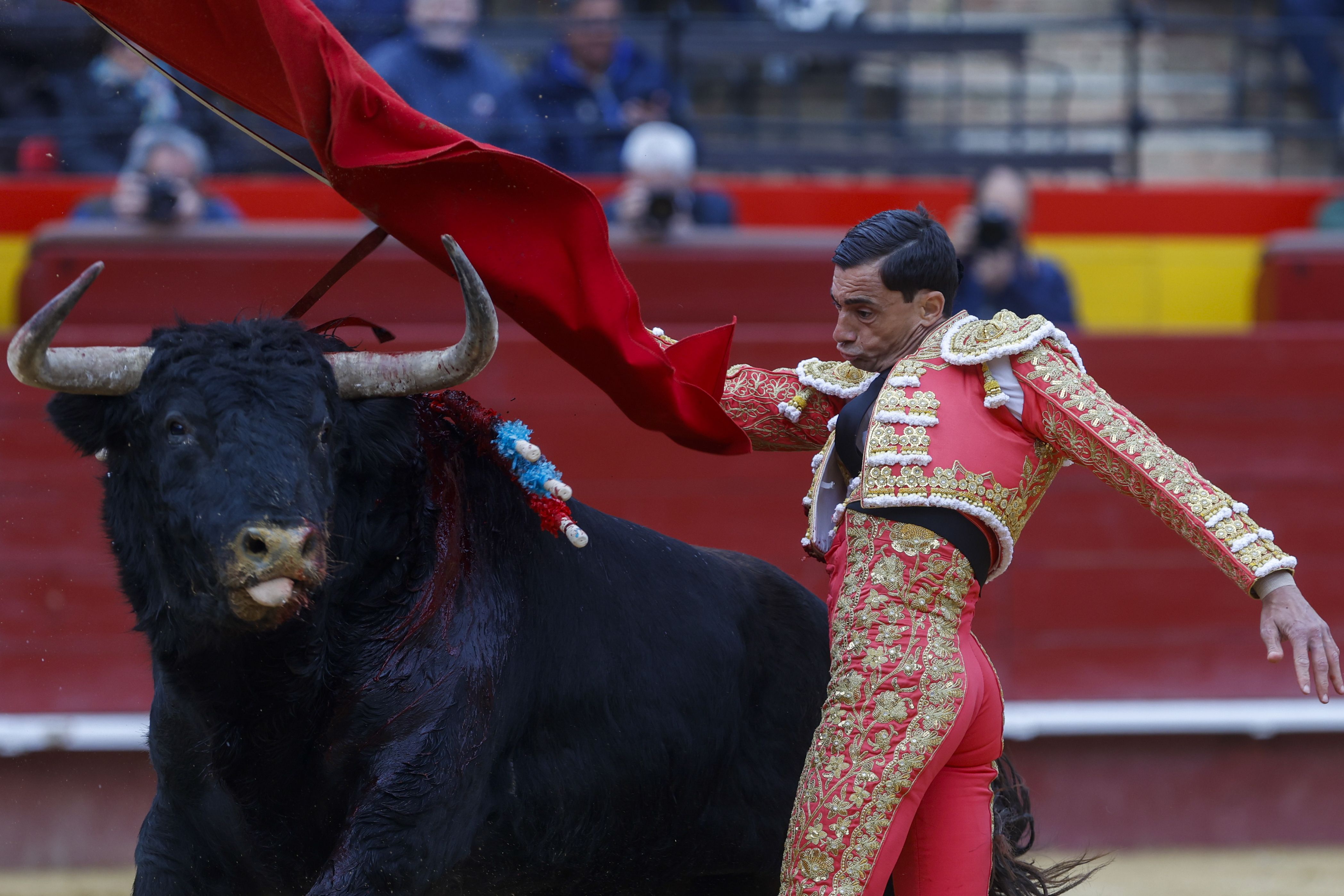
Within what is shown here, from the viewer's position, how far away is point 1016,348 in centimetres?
239

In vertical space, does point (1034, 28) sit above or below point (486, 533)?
above

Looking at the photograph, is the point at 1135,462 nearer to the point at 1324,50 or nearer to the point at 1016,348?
the point at 1016,348

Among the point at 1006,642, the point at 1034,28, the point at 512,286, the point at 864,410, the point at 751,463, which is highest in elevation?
the point at 1034,28

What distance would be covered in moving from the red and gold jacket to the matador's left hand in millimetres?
55

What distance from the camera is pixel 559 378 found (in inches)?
190

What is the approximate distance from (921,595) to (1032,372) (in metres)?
0.37

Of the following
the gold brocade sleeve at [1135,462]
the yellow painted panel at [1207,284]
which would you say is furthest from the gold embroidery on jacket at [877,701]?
the yellow painted panel at [1207,284]

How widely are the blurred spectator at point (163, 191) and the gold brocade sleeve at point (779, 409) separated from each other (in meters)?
2.61

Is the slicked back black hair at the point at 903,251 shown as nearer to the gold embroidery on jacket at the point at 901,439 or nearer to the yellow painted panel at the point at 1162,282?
the gold embroidery on jacket at the point at 901,439

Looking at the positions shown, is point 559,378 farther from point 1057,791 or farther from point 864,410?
point 864,410

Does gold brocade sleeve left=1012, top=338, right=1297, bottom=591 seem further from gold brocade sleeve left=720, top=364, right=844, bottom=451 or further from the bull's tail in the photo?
the bull's tail

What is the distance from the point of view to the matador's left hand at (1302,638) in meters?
2.14

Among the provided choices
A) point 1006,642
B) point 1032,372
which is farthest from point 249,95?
point 1006,642

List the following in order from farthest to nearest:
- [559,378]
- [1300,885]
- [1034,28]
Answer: [1034,28] < [559,378] < [1300,885]
